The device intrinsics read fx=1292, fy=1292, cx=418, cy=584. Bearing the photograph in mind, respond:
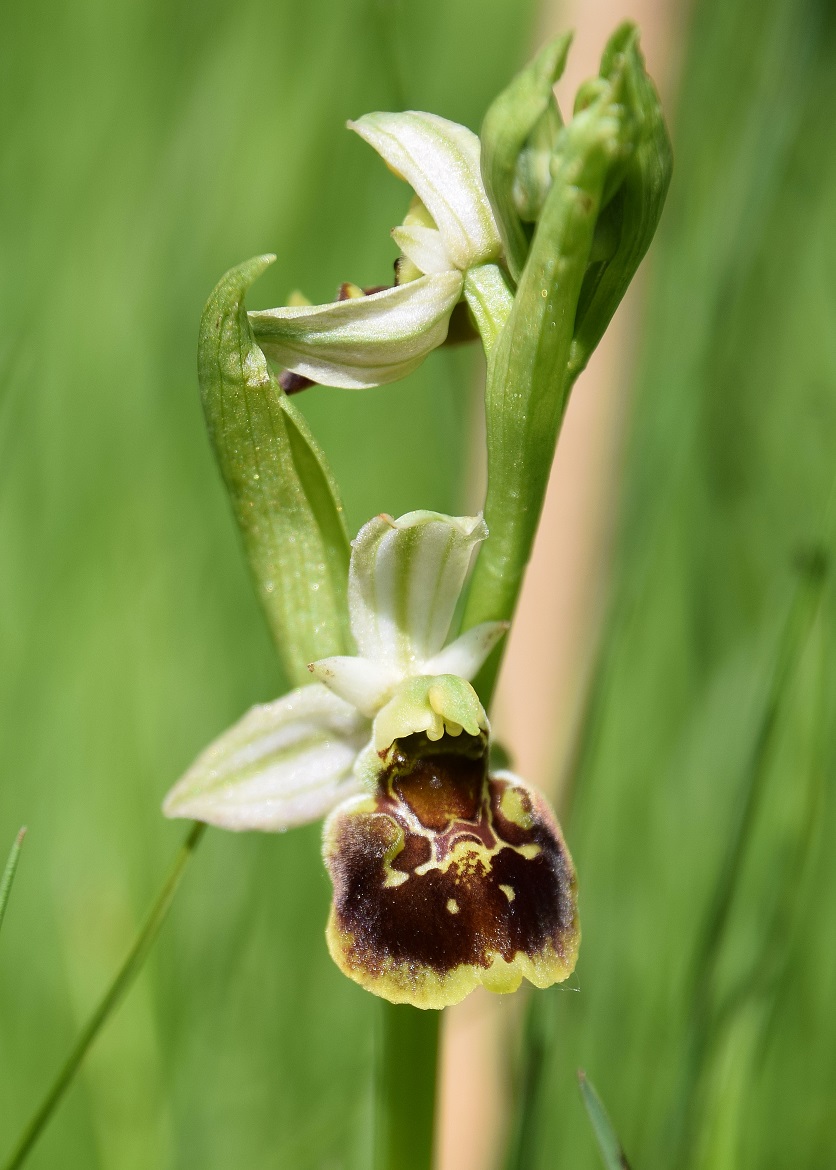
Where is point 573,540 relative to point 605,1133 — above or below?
above

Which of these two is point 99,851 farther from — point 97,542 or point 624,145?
point 624,145

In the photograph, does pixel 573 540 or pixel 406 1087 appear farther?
pixel 573 540

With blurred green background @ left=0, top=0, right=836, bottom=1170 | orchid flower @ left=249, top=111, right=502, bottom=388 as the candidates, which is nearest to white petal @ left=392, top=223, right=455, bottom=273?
orchid flower @ left=249, top=111, right=502, bottom=388

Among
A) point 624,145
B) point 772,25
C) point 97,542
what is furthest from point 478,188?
point 772,25

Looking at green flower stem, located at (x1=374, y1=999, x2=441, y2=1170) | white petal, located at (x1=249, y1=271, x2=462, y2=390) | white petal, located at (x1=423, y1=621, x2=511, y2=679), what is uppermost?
white petal, located at (x1=249, y1=271, x2=462, y2=390)

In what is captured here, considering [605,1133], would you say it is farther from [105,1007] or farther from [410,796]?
[105,1007]

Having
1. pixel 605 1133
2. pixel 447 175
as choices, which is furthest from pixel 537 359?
pixel 605 1133

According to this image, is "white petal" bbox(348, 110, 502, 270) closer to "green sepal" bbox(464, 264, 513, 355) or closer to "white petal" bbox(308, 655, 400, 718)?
"green sepal" bbox(464, 264, 513, 355)

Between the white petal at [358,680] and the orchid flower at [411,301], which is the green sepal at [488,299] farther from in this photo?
the white petal at [358,680]
